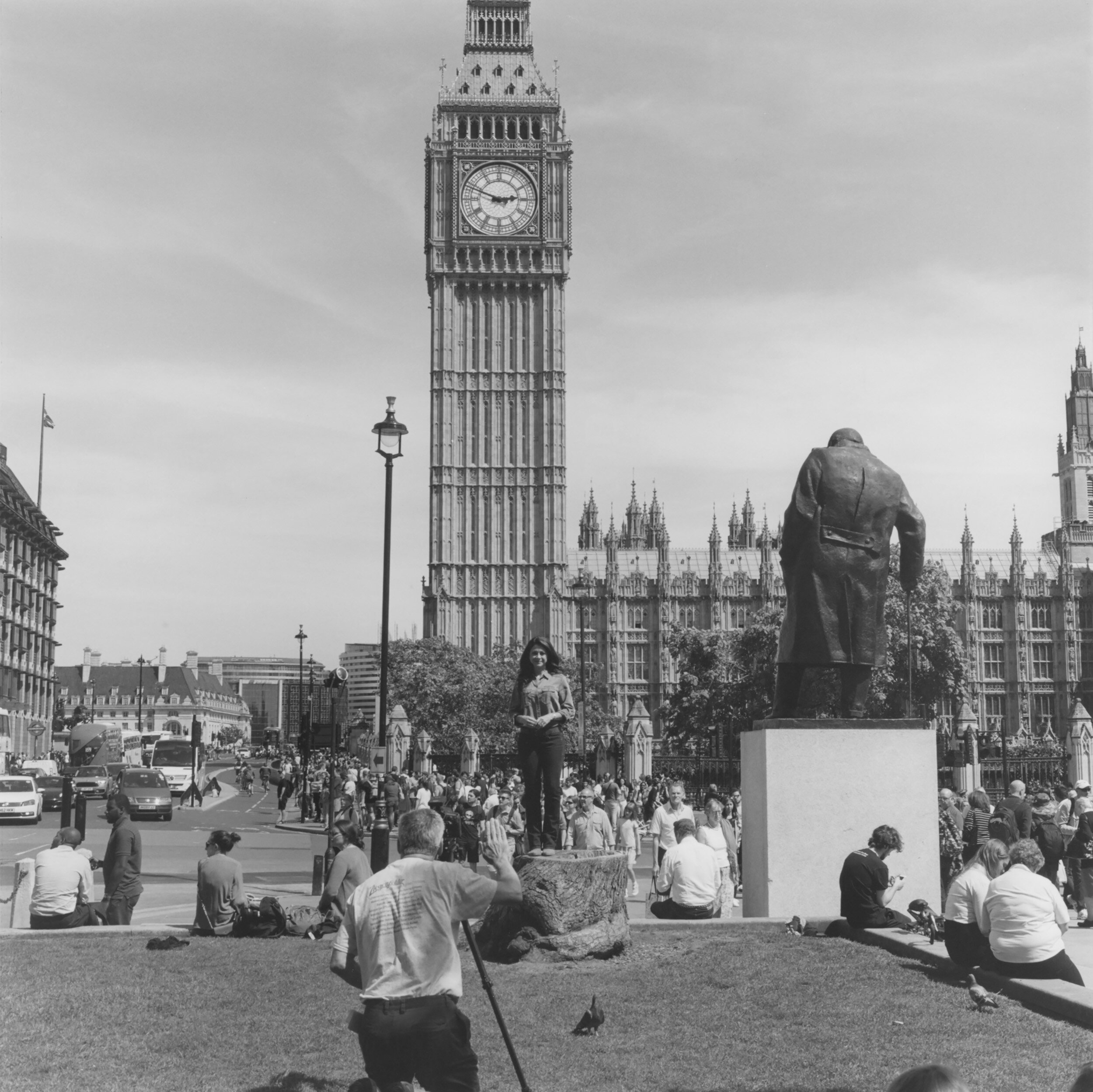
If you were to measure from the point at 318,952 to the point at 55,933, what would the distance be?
2480 millimetres

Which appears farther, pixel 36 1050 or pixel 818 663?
pixel 818 663

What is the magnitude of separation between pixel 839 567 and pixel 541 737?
317 centimetres

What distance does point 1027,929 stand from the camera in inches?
370

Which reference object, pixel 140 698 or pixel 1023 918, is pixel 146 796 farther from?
pixel 140 698

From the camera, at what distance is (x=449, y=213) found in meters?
97.0

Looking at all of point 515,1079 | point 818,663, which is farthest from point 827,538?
point 515,1079

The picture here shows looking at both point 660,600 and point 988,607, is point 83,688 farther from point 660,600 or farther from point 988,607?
point 988,607

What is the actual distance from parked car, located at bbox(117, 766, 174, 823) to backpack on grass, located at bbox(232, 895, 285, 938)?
26292mm

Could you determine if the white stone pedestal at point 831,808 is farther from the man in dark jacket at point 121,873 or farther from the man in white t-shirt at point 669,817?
the man in dark jacket at point 121,873

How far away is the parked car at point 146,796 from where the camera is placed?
38.9 meters

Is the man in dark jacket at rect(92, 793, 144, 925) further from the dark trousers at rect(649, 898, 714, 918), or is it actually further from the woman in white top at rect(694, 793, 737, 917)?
the woman in white top at rect(694, 793, 737, 917)

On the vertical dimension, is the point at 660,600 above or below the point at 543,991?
above

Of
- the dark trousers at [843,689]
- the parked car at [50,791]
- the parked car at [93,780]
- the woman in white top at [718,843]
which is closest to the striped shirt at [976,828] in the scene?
the woman in white top at [718,843]

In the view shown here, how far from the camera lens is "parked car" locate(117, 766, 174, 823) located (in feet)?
128
